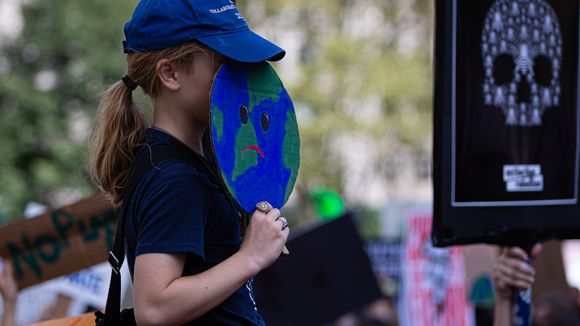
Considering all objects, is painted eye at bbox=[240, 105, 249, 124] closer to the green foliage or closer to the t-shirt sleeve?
the t-shirt sleeve

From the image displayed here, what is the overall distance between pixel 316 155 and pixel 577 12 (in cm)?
1981

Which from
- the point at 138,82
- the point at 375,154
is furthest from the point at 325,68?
the point at 138,82

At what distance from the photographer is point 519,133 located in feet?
8.87

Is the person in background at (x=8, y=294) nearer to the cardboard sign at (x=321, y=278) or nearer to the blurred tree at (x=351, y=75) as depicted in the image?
the cardboard sign at (x=321, y=278)

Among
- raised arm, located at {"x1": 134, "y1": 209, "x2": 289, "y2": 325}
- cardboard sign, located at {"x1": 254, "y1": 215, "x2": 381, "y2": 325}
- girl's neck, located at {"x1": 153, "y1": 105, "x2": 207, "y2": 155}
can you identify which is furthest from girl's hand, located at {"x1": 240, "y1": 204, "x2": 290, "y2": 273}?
cardboard sign, located at {"x1": 254, "y1": 215, "x2": 381, "y2": 325}

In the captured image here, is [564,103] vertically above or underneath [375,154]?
above

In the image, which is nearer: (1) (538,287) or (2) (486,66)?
(2) (486,66)

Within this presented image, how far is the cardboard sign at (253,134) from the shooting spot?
187 cm

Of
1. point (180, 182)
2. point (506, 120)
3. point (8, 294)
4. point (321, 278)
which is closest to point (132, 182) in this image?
point (180, 182)

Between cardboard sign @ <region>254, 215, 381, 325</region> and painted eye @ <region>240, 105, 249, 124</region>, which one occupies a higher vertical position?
painted eye @ <region>240, 105, 249, 124</region>

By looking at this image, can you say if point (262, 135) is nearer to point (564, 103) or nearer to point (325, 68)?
point (564, 103)

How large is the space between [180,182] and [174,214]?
7cm

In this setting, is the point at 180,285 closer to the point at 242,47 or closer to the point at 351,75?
the point at 242,47

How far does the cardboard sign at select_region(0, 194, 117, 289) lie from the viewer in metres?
3.76
